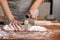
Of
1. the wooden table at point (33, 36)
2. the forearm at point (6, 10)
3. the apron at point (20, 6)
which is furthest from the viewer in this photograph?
the apron at point (20, 6)

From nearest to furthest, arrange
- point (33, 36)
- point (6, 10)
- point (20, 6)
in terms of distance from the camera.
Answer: point (33, 36)
point (6, 10)
point (20, 6)

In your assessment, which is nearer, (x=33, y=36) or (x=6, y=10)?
(x=33, y=36)

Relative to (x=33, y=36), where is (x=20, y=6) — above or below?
above

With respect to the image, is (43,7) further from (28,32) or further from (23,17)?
(28,32)

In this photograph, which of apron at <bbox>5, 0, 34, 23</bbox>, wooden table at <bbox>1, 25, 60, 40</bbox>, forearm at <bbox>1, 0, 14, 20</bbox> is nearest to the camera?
wooden table at <bbox>1, 25, 60, 40</bbox>

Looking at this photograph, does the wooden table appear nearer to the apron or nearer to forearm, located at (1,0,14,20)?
forearm, located at (1,0,14,20)

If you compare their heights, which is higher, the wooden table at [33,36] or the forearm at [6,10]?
the forearm at [6,10]

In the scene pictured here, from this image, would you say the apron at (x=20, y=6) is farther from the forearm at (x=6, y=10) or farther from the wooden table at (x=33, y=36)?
the wooden table at (x=33, y=36)

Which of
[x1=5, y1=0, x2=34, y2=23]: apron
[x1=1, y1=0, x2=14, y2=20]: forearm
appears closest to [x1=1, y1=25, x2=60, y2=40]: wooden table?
[x1=1, y1=0, x2=14, y2=20]: forearm

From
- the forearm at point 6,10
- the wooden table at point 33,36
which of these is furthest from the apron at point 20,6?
the wooden table at point 33,36

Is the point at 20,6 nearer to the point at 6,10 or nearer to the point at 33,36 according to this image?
the point at 6,10

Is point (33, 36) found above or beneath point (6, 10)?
beneath

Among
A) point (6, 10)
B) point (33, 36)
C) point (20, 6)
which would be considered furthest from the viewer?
point (20, 6)

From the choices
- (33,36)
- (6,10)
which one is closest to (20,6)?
(6,10)
